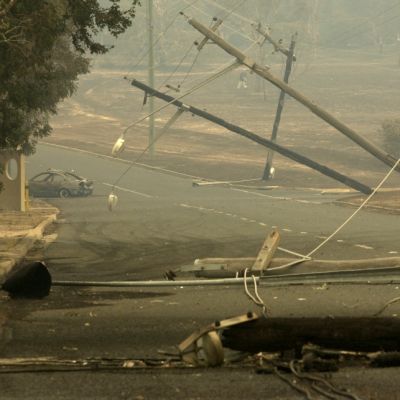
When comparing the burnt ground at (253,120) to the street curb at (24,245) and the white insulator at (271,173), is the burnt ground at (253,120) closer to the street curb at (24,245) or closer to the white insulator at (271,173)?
the white insulator at (271,173)

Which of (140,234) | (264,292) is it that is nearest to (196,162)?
(140,234)

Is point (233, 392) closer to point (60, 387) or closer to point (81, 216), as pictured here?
point (60, 387)

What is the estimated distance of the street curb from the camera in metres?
22.6

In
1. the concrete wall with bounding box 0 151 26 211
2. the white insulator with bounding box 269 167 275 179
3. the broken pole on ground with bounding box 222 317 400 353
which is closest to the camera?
the broken pole on ground with bounding box 222 317 400 353

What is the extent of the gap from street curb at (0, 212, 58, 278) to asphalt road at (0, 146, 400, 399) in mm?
549

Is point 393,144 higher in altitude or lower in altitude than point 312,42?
lower

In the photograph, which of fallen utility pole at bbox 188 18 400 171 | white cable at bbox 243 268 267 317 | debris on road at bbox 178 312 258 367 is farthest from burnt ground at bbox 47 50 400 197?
debris on road at bbox 178 312 258 367

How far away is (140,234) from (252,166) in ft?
160

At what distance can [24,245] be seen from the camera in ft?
92.6

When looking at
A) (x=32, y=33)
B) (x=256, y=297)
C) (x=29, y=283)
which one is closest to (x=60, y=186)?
(x=32, y=33)

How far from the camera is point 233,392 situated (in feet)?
31.6

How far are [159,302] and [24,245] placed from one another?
11.7m

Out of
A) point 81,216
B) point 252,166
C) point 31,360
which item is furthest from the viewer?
point 252,166

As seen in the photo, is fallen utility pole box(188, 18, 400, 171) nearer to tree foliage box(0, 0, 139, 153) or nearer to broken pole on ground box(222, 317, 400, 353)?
tree foliage box(0, 0, 139, 153)
